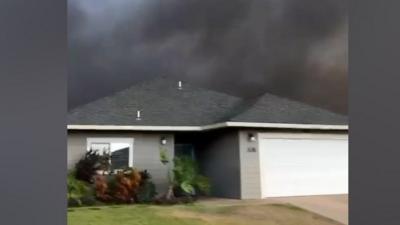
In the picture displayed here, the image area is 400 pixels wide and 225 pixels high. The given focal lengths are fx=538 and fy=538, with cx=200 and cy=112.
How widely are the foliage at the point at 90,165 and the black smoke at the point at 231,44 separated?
2.27 ft

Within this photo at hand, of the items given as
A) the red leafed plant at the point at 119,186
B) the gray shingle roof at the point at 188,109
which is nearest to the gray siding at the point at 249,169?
the gray shingle roof at the point at 188,109

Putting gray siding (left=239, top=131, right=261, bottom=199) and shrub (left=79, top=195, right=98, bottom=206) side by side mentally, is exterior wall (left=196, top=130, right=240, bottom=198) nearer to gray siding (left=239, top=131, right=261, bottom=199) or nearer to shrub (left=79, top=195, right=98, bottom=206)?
gray siding (left=239, top=131, right=261, bottom=199)

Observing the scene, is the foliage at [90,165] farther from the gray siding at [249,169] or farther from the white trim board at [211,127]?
the gray siding at [249,169]

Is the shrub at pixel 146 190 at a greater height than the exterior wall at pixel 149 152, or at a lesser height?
lesser

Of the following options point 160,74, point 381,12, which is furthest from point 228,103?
point 381,12

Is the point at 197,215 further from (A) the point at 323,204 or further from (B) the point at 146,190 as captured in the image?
(A) the point at 323,204

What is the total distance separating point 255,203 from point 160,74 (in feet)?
5.28

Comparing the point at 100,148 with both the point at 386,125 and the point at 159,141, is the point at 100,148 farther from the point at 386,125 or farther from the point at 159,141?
the point at 386,125

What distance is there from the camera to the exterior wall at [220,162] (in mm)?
5430

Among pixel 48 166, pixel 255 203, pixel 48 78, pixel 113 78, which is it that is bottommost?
pixel 255 203

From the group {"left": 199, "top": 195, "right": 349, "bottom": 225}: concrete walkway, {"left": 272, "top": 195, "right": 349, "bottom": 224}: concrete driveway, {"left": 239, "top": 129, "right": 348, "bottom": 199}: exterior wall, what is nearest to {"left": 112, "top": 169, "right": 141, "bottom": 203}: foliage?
{"left": 199, "top": 195, "right": 349, "bottom": 225}: concrete walkway

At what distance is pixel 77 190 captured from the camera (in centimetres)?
491

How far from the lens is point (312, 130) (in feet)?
18.5

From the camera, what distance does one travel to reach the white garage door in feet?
17.5
